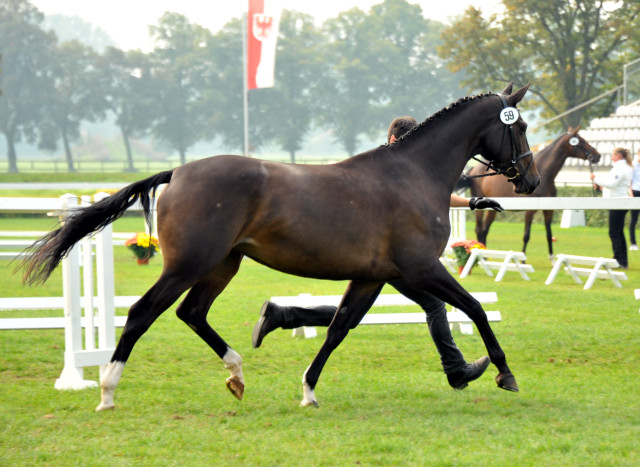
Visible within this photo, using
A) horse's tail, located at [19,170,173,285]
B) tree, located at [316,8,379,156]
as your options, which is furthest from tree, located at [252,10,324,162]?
horse's tail, located at [19,170,173,285]

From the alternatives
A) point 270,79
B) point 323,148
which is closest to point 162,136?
point 270,79

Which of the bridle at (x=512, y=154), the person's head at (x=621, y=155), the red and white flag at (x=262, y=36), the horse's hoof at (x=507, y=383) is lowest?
the horse's hoof at (x=507, y=383)

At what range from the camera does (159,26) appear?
3295 inches

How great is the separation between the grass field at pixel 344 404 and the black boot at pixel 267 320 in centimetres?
34

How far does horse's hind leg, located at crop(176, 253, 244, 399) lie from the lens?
529 cm

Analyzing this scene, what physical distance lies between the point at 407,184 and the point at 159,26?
82634 mm

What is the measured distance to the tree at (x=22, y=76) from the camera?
7519 centimetres

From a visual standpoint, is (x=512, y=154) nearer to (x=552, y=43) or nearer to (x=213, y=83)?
(x=552, y=43)

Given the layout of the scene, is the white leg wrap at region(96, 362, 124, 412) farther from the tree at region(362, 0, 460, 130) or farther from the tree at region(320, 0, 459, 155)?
the tree at region(362, 0, 460, 130)

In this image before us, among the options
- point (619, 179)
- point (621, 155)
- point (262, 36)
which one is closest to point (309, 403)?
point (619, 179)

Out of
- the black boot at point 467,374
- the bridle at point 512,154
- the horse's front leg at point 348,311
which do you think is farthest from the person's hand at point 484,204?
the black boot at point 467,374

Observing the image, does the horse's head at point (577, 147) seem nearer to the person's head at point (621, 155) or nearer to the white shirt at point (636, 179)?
the person's head at point (621, 155)

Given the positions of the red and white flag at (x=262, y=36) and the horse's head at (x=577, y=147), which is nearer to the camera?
the horse's head at (x=577, y=147)

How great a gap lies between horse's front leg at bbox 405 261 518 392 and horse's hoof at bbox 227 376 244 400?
4.04 feet
